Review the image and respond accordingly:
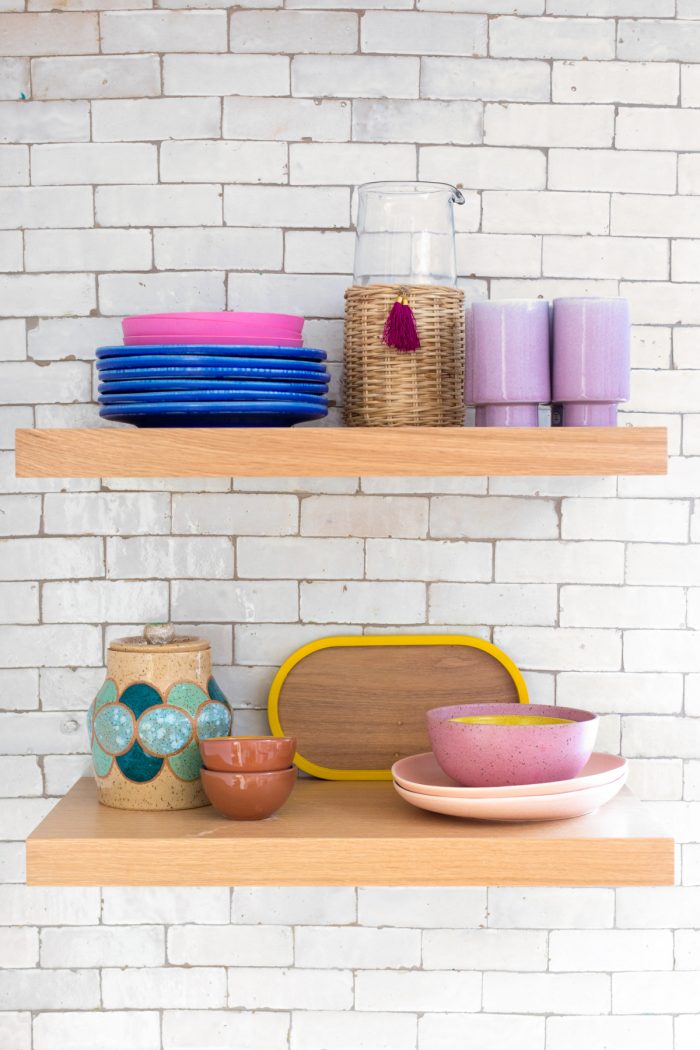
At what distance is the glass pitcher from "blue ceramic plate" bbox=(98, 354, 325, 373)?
0.57 ft

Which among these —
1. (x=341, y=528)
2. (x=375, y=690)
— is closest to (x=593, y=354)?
(x=341, y=528)

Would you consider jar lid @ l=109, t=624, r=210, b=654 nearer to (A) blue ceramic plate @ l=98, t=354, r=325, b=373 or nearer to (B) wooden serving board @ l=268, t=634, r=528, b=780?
(B) wooden serving board @ l=268, t=634, r=528, b=780

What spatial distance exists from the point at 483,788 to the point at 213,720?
0.36 metres

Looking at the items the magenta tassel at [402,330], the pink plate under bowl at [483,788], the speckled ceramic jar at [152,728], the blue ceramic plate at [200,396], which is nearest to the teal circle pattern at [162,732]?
the speckled ceramic jar at [152,728]

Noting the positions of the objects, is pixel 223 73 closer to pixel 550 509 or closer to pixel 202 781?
pixel 550 509

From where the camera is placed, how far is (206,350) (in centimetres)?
129

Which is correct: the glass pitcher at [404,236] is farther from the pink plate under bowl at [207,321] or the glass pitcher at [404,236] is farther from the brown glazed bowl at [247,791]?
the brown glazed bowl at [247,791]

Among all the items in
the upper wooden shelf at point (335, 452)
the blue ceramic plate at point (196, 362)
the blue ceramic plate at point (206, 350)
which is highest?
the blue ceramic plate at point (206, 350)

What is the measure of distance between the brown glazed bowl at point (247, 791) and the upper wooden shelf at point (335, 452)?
0.37 metres

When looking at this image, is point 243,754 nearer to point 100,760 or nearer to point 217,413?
point 100,760

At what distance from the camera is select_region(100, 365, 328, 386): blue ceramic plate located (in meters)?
1.29

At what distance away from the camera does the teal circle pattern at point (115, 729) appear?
4.51ft

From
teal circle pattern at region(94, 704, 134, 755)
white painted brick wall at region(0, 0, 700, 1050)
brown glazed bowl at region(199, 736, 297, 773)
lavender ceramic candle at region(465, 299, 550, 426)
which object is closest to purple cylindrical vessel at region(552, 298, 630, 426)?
lavender ceramic candle at region(465, 299, 550, 426)

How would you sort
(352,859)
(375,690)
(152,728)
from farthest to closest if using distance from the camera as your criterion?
(375,690), (152,728), (352,859)
